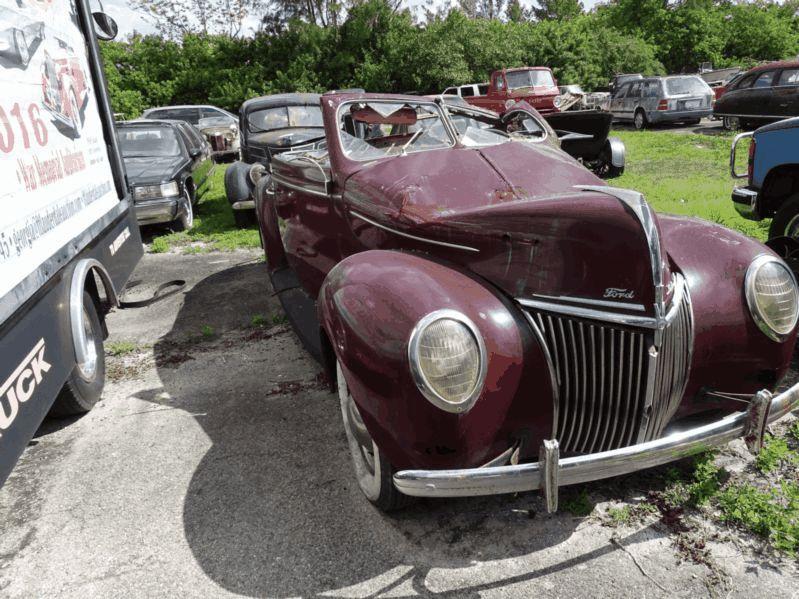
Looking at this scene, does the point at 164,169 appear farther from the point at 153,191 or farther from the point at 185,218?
the point at 185,218

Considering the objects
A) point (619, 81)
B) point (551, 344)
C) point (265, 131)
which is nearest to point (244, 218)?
point (265, 131)

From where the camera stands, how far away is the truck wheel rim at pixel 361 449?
2.64m

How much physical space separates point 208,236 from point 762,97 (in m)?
12.9

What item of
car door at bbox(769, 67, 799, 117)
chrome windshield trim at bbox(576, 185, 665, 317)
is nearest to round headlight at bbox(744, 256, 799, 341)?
chrome windshield trim at bbox(576, 185, 665, 317)

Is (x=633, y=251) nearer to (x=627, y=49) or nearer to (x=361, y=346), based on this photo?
(x=361, y=346)

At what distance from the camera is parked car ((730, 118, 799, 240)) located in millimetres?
4703

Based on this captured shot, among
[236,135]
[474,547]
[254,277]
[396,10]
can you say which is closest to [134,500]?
[474,547]

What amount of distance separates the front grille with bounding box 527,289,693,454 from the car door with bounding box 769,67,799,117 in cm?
1370

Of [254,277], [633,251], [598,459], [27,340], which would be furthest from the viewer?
[254,277]

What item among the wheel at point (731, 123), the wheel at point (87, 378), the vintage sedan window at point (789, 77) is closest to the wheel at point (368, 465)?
the wheel at point (87, 378)

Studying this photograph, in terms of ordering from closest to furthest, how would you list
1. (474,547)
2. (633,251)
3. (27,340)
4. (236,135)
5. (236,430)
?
(633,251)
(474,547)
(27,340)
(236,430)
(236,135)

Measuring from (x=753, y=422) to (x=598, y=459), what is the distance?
0.67 meters

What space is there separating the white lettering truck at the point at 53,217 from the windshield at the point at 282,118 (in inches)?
219

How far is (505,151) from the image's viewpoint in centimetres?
368
